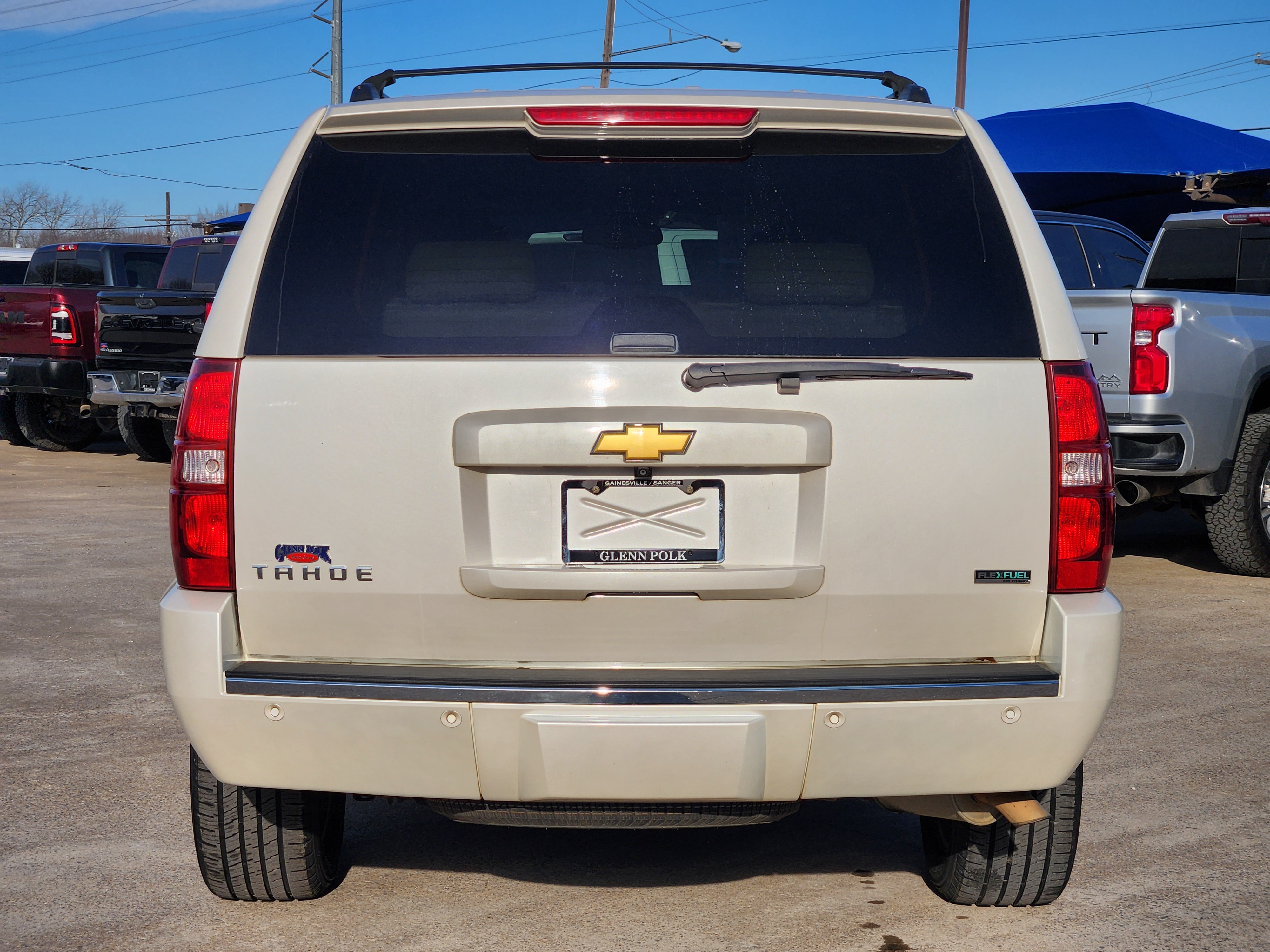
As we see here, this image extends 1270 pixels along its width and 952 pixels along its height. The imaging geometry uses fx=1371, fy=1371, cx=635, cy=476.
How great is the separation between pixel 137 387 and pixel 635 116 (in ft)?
38.2

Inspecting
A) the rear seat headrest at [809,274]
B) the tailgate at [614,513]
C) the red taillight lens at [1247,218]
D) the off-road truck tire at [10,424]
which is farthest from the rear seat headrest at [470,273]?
the off-road truck tire at [10,424]

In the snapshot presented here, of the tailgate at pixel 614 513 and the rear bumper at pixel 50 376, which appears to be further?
the rear bumper at pixel 50 376

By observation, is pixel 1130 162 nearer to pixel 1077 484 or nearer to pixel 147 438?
pixel 147 438

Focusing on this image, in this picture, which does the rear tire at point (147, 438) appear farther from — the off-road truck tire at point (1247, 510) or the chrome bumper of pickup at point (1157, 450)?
the off-road truck tire at point (1247, 510)

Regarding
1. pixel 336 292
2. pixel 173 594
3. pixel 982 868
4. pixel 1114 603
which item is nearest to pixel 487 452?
pixel 336 292

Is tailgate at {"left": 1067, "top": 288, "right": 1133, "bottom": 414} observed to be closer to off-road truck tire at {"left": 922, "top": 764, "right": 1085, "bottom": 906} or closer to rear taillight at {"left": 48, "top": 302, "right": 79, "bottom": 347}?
off-road truck tire at {"left": 922, "top": 764, "right": 1085, "bottom": 906}

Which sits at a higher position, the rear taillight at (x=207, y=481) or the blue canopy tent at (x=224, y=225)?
the blue canopy tent at (x=224, y=225)

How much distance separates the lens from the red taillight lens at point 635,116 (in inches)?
116

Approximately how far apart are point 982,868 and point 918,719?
0.83 metres

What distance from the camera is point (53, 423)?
56.1 ft

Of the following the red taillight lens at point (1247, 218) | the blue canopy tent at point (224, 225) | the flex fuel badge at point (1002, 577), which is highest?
the blue canopy tent at point (224, 225)

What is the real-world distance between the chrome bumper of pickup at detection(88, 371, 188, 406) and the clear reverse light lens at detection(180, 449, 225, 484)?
428 inches

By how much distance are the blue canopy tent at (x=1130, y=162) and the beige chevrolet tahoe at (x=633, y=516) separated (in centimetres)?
1417

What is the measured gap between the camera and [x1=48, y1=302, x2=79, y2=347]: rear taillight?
14938 millimetres
